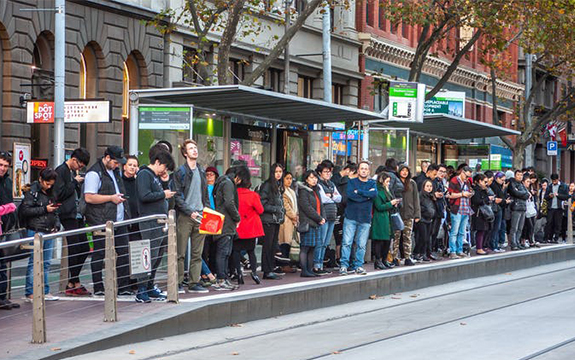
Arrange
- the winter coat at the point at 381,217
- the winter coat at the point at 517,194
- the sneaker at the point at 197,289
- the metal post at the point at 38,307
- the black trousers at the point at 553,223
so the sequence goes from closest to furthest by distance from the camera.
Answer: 1. the metal post at the point at 38,307
2. the sneaker at the point at 197,289
3. the winter coat at the point at 381,217
4. the winter coat at the point at 517,194
5. the black trousers at the point at 553,223

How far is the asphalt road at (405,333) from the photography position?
1158 cm

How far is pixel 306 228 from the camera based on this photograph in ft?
57.3

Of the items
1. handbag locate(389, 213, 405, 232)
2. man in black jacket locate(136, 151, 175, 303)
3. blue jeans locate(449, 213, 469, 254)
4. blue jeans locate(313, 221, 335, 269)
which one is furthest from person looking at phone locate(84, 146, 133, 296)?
blue jeans locate(449, 213, 469, 254)

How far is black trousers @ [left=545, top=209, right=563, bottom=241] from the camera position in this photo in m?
29.9

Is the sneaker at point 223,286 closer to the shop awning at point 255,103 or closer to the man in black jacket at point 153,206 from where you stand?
the man in black jacket at point 153,206

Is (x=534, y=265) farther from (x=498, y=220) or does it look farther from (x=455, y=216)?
(x=455, y=216)

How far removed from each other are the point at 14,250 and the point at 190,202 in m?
3.30

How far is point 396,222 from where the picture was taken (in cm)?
2019

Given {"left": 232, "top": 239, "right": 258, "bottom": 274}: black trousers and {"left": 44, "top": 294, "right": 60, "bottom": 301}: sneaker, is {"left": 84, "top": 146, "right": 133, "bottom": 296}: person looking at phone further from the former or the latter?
{"left": 232, "top": 239, "right": 258, "bottom": 274}: black trousers

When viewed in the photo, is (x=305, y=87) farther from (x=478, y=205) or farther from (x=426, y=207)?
(x=426, y=207)

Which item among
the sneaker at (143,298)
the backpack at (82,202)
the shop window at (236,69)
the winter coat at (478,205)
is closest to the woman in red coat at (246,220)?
the backpack at (82,202)

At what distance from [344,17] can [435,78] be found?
1002 centimetres

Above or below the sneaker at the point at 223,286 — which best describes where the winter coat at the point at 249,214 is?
above

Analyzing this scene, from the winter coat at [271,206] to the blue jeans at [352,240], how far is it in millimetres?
1561
